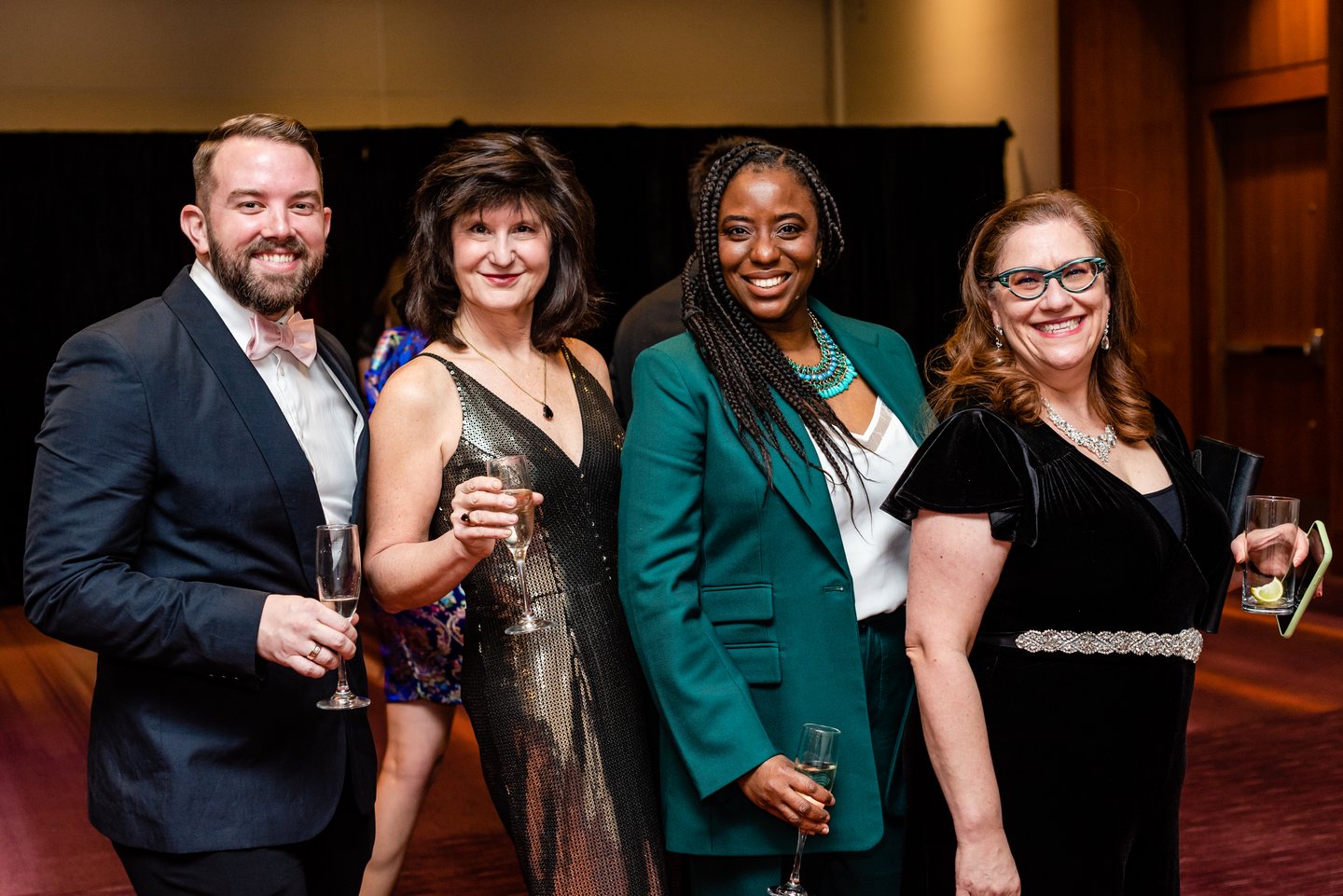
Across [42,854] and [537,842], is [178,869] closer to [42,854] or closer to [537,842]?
[537,842]

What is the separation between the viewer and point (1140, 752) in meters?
1.97

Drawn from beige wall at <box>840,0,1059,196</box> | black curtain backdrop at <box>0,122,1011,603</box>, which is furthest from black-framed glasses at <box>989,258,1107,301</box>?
beige wall at <box>840,0,1059,196</box>

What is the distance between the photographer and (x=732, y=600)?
210 cm

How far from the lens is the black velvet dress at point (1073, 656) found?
1888 millimetres

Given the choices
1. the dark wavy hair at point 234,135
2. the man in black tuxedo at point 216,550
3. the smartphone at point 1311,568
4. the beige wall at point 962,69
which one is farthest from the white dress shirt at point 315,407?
the beige wall at point 962,69

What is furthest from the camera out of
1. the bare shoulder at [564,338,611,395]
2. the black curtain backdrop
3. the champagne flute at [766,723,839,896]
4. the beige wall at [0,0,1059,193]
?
the beige wall at [0,0,1059,193]

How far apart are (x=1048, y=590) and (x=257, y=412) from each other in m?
1.14

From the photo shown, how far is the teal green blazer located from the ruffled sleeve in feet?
0.71

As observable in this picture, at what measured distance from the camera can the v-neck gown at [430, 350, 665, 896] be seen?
2.17 metres

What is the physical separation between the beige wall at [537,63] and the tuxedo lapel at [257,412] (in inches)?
295

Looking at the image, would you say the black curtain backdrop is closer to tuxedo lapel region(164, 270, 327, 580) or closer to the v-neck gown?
the v-neck gown

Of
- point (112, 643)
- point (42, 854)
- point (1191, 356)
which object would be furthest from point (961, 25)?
point (112, 643)

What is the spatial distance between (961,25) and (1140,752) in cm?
829

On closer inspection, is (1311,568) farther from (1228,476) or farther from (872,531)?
(872,531)
